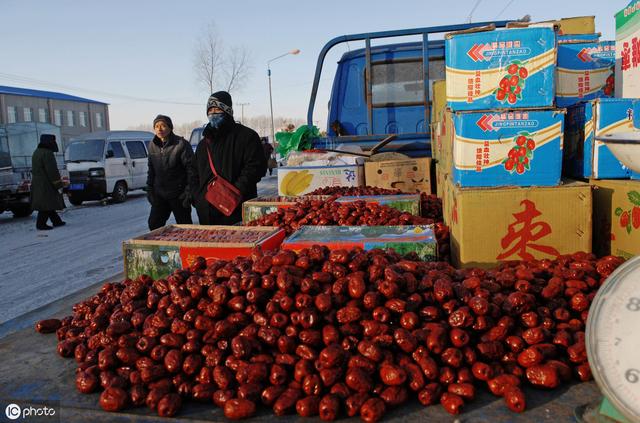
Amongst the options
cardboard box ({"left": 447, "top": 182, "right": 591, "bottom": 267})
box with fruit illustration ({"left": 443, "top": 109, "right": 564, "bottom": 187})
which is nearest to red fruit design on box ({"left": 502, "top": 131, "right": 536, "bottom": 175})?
box with fruit illustration ({"left": 443, "top": 109, "right": 564, "bottom": 187})

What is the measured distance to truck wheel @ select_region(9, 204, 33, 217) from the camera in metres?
12.6

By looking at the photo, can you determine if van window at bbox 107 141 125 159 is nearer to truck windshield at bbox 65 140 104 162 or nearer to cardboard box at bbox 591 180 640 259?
truck windshield at bbox 65 140 104 162

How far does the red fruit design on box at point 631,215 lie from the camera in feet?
9.70

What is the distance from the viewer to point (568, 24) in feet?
16.2

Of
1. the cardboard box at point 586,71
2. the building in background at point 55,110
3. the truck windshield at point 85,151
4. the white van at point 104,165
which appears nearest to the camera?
the cardboard box at point 586,71

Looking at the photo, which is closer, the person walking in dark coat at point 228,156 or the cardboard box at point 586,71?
the cardboard box at point 586,71

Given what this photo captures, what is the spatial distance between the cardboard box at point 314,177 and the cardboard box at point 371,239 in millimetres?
2288

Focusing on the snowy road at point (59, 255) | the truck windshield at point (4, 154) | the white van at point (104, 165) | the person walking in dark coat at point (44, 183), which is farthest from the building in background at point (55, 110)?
the person walking in dark coat at point (44, 183)

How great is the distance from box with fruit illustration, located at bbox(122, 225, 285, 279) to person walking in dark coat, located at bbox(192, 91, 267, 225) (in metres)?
1.17

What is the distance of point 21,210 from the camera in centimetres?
1283

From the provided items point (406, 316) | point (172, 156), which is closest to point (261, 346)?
point (406, 316)

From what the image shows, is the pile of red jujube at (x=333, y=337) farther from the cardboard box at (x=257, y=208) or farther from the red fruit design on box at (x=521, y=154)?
the cardboard box at (x=257, y=208)

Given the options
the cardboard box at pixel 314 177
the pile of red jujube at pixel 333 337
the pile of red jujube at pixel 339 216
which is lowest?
the pile of red jujube at pixel 333 337

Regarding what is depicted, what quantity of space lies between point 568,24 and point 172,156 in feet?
14.5
